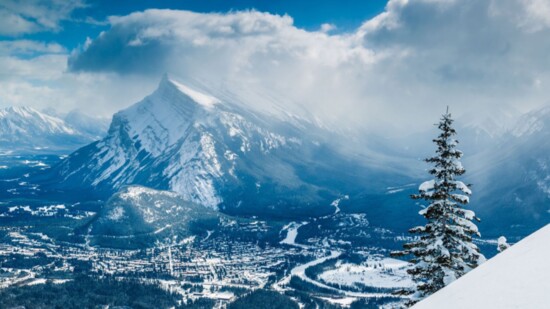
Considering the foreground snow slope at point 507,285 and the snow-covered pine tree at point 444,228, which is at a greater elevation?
the snow-covered pine tree at point 444,228

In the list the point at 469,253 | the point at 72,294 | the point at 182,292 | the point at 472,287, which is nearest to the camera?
the point at 472,287

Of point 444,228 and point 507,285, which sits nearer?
point 507,285

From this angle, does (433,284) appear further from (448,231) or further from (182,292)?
(182,292)

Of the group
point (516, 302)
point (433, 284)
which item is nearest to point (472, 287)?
point (516, 302)

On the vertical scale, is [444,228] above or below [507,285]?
above
